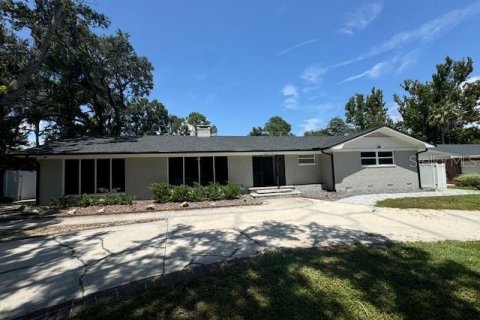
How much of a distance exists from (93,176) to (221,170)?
659 cm

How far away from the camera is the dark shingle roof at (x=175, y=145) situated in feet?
44.7

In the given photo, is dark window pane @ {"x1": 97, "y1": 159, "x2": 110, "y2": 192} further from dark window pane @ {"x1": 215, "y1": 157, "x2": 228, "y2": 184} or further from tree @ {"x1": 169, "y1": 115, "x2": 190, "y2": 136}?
tree @ {"x1": 169, "y1": 115, "x2": 190, "y2": 136}

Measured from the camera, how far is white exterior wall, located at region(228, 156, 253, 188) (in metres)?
16.1

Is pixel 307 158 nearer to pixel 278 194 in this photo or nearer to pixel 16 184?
pixel 278 194

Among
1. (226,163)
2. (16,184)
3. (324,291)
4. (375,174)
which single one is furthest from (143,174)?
(375,174)

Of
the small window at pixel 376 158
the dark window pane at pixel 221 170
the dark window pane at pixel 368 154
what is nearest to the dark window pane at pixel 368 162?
the small window at pixel 376 158

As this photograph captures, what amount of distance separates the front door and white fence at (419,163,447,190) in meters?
9.44

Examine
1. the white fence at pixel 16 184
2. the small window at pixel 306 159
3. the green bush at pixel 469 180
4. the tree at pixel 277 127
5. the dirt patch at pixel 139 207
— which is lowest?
the dirt patch at pixel 139 207

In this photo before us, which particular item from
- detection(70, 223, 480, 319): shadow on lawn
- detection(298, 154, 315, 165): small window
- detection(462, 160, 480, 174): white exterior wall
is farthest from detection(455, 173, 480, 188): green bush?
detection(70, 223, 480, 319): shadow on lawn

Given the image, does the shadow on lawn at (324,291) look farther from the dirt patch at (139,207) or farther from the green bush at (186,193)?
the green bush at (186,193)

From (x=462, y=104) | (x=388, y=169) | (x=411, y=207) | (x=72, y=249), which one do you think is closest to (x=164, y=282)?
(x=72, y=249)

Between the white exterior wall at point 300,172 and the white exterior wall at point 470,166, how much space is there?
45.9 ft

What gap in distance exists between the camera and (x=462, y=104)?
123 feet

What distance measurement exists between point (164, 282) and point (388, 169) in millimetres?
16514
